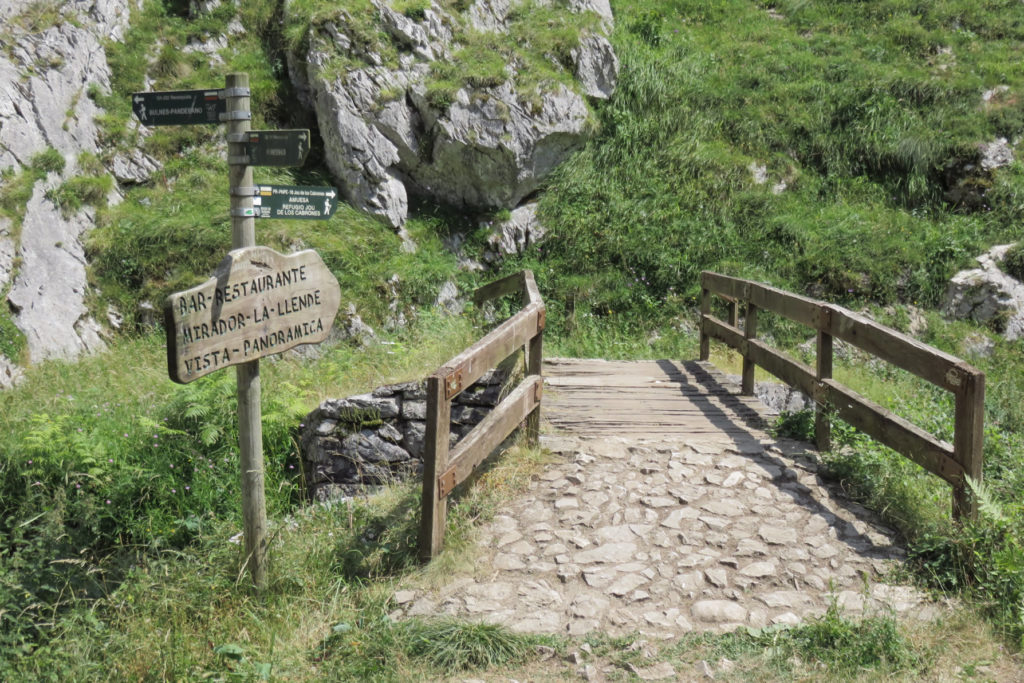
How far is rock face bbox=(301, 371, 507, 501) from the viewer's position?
6641 millimetres

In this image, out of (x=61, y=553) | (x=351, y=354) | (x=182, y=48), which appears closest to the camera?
(x=61, y=553)

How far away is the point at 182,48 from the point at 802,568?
486 inches

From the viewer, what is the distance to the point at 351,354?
873 cm

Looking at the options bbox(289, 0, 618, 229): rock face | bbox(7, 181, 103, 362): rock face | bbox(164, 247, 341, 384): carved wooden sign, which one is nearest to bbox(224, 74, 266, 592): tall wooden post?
bbox(164, 247, 341, 384): carved wooden sign

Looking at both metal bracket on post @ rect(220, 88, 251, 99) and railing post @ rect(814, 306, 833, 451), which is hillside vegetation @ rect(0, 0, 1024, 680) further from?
metal bracket on post @ rect(220, 88, 251, 99)

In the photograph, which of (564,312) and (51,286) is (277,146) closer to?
(51,286)

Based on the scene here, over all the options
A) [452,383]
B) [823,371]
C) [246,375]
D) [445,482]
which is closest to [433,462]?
[445,482]

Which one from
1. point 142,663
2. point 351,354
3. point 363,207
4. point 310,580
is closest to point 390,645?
Answer: point 310,580

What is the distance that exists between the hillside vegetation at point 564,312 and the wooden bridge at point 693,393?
1.15 ft

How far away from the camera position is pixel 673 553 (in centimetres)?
441

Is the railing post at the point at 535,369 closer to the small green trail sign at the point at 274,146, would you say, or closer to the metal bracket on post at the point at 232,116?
the small green trail sign at the point at 274,146

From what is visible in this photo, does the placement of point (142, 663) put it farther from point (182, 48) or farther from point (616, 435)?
point (182, 48)

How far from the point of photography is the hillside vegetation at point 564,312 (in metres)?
3.73

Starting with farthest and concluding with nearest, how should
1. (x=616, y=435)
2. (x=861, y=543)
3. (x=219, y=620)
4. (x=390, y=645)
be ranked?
(x=616, y=435) < (x=861, y=543) < (x=219, y=620) < (x=390, y=645)
